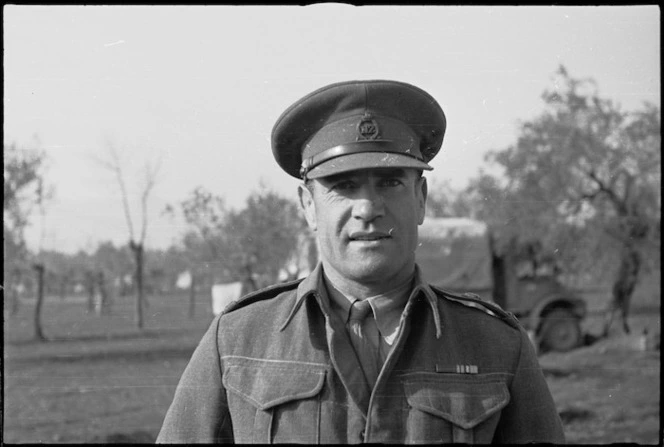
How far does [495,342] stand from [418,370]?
238mm

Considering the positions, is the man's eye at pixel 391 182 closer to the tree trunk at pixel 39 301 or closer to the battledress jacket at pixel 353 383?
the battledress jacket at pixel 353 383

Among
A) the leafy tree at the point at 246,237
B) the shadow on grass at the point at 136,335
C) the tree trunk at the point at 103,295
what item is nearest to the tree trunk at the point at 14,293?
the shadow on grass at the point at 136,335

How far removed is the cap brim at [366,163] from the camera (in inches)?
71.7

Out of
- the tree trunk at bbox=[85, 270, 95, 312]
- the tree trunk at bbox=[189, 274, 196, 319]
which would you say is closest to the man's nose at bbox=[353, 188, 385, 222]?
the tree trunk at bbox=[189, 274, 196, 319]

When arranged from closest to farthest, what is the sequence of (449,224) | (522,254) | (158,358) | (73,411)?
(158,358)
(73,411)
(449,224)
(522,254)

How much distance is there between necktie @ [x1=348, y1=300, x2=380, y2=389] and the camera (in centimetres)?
189

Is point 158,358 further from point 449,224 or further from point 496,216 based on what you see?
point 496,216

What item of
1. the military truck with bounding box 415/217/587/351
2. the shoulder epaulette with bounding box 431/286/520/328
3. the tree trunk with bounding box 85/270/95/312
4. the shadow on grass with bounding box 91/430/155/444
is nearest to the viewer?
the shoulder epaulette with bounding box 431/286/520/328

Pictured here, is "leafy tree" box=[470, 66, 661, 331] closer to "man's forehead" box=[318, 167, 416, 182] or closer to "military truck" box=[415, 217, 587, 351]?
"military truck" box=[415, 217, 587, 351]

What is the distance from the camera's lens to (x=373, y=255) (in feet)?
5.95

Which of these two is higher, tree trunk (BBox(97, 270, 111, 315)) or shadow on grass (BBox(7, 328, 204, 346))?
→ tree trunk (BBox(97, 270, 111, 315))

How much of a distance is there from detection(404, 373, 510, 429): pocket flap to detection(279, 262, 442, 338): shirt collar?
0.39ft

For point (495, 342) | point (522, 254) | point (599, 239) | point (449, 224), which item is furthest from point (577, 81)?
point (522, 254)

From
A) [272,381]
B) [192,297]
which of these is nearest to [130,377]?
[192,297]
